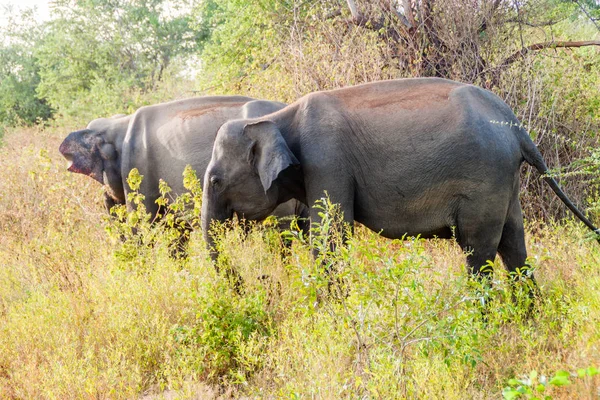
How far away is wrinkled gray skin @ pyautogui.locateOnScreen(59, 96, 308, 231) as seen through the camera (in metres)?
6.79

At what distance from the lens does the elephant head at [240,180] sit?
17.8 ft

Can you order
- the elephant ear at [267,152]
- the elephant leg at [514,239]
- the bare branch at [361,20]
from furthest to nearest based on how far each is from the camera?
the bare branch at [361,20], the elephant leg at [514,239], the elephant ear at [267,152]

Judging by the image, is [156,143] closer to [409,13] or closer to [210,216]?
[210,216]

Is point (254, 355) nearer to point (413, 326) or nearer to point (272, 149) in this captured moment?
point (413, 326)

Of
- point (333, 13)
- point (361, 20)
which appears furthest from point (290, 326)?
point (333, 13)

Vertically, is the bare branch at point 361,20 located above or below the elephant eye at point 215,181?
above

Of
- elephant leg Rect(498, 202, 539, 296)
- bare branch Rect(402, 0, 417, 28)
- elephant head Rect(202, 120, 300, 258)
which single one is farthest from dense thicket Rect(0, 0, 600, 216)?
elephant head Rect(202, 120, 300, 258)

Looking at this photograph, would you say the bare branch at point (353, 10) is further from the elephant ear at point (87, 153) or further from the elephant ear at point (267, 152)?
the elephant ear at point (267, 152)

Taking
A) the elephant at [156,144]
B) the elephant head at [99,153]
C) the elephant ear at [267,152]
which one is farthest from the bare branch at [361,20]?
the elephant ear at [267,152]

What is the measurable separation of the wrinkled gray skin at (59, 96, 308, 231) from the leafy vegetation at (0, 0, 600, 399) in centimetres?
52

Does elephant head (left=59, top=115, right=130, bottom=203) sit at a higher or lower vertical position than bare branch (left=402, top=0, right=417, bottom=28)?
lower

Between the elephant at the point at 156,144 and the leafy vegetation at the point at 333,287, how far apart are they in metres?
0.52

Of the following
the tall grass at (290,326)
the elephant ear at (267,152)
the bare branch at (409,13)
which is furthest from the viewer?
the bare branch at (409,13)

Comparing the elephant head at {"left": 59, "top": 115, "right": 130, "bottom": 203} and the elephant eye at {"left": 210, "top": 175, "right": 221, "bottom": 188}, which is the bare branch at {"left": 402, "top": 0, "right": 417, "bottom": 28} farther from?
the elephant eye at {"left": 210, "top": 175, "right": 221, "bottom": 188}
